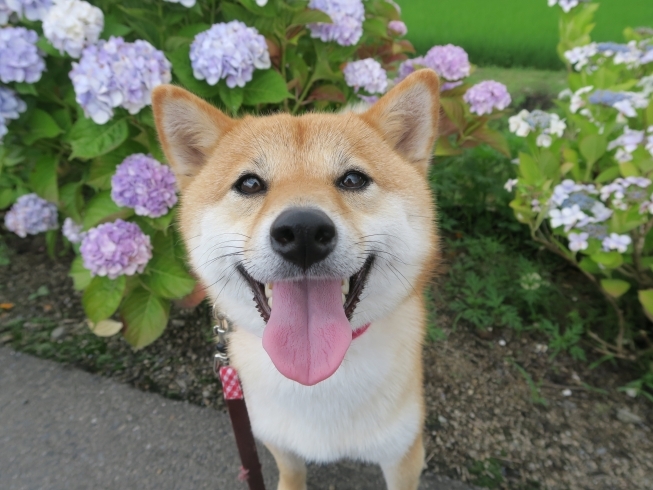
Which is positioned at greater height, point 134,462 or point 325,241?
point 325,241

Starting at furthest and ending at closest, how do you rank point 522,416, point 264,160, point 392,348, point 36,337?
point 36,337
point 522,416
point 392,348
point 264,160

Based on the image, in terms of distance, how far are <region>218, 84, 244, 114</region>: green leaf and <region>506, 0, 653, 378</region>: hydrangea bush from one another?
1430 millimetres

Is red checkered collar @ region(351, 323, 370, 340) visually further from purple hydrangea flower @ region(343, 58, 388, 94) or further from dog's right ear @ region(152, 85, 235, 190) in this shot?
purple hydrangea flower @ region(343, 58, 388, 94)

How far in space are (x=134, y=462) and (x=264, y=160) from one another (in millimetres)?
1569

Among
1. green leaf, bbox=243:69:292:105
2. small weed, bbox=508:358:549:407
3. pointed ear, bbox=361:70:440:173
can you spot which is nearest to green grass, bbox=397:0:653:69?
green leaf, bbox=243:69:292:105

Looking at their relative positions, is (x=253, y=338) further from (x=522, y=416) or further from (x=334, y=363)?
(x=522, y=416)

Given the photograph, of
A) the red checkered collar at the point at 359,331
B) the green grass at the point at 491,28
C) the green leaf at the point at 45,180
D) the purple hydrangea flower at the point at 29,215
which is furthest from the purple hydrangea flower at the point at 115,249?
the green grass at the point at 491,28

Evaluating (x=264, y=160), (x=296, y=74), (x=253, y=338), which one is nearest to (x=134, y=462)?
(x=253, y=338)

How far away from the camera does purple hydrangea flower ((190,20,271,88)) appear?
1850 millimetres

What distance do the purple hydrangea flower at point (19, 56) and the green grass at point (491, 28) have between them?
10.9 feet

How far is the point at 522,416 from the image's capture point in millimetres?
2111

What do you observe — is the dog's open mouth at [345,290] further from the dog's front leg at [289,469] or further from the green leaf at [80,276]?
the green leaf at [80,276]

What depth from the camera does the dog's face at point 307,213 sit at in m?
1.15

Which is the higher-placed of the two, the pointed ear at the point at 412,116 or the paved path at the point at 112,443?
the pointed ear at the point at 412,116
